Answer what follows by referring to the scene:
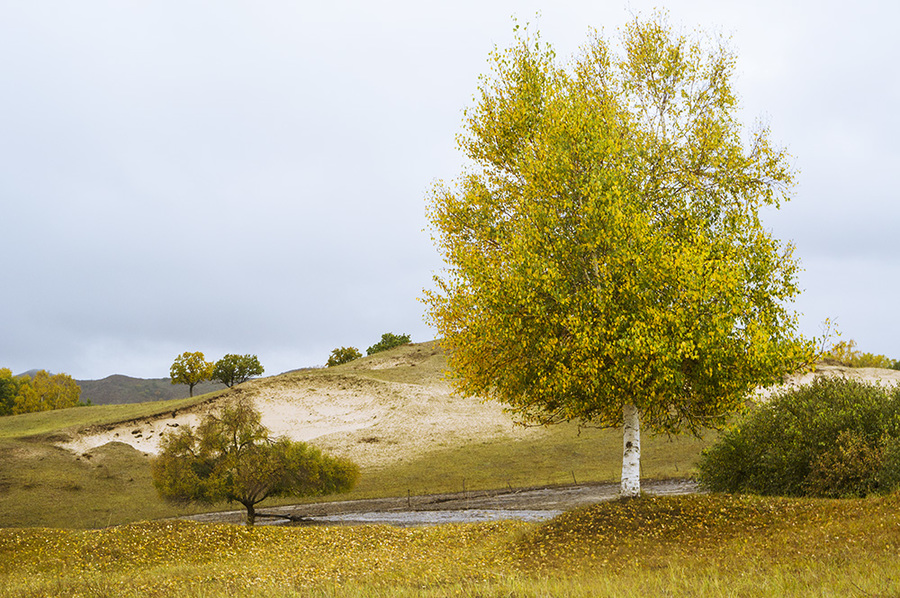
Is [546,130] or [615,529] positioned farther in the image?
[546,130]

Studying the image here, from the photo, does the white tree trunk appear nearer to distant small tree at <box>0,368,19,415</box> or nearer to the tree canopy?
the tree canopy

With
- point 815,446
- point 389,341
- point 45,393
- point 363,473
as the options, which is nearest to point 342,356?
point 389,341

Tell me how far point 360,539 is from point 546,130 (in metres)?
16.5

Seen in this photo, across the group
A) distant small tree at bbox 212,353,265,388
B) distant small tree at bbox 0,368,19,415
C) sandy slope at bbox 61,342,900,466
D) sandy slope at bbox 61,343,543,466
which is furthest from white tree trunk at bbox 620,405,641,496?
distant small tree at bbox 0,368,19,415

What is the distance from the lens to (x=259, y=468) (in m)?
41.3

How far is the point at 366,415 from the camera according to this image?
3334 inches

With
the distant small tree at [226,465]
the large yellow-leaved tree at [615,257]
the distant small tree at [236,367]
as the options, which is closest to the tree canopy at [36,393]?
the distant small tree at [236,367]

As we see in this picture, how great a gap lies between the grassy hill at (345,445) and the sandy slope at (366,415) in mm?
151

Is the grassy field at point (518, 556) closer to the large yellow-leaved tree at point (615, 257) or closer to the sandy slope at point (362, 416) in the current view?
the large yellow-leaved tree at point (615, 257)

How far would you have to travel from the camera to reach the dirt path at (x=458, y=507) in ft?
124

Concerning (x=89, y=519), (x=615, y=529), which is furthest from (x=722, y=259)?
(x=89, y=519)

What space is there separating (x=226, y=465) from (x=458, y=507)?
50.4ft

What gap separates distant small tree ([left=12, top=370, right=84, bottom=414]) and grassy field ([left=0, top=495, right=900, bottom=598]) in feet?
406

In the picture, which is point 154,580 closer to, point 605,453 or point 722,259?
point 722,259
